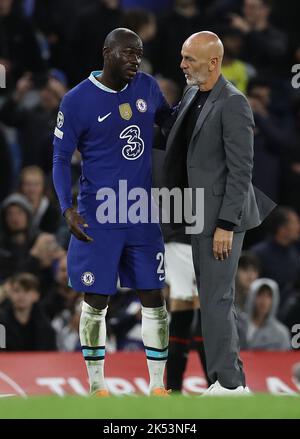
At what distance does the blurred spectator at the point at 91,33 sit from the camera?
1043 cm

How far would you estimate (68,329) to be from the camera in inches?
355

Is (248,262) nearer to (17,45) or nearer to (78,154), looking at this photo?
(78,154)

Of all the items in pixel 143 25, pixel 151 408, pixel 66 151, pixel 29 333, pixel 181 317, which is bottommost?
pixel 29 333

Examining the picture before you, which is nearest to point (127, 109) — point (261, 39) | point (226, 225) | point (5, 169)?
point (226, 225)

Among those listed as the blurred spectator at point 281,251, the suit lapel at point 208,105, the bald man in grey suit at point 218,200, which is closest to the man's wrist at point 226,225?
the bald man in grey suit at point 218,200

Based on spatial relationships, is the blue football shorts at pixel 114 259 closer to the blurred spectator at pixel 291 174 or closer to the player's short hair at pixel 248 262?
the player's short hair at pixel 248 262

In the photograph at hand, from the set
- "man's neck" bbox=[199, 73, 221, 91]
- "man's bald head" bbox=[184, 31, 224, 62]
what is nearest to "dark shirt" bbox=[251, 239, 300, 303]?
"man's neck" bbox=[199, 73, 221, 91]

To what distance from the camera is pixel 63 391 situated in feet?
26.0

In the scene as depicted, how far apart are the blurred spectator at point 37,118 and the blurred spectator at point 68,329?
150 centimetres

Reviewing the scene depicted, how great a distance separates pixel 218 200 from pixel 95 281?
757mm

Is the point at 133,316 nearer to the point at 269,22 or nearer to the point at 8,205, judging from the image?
the point at 8,205

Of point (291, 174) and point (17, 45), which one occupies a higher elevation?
point (17, 45)

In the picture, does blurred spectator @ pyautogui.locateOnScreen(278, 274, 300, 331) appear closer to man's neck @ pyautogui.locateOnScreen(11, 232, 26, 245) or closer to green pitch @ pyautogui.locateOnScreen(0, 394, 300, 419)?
man's neck @ pyautogui.locateOnScreen(11, 232, 26, 245)

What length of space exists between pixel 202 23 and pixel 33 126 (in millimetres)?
1781
